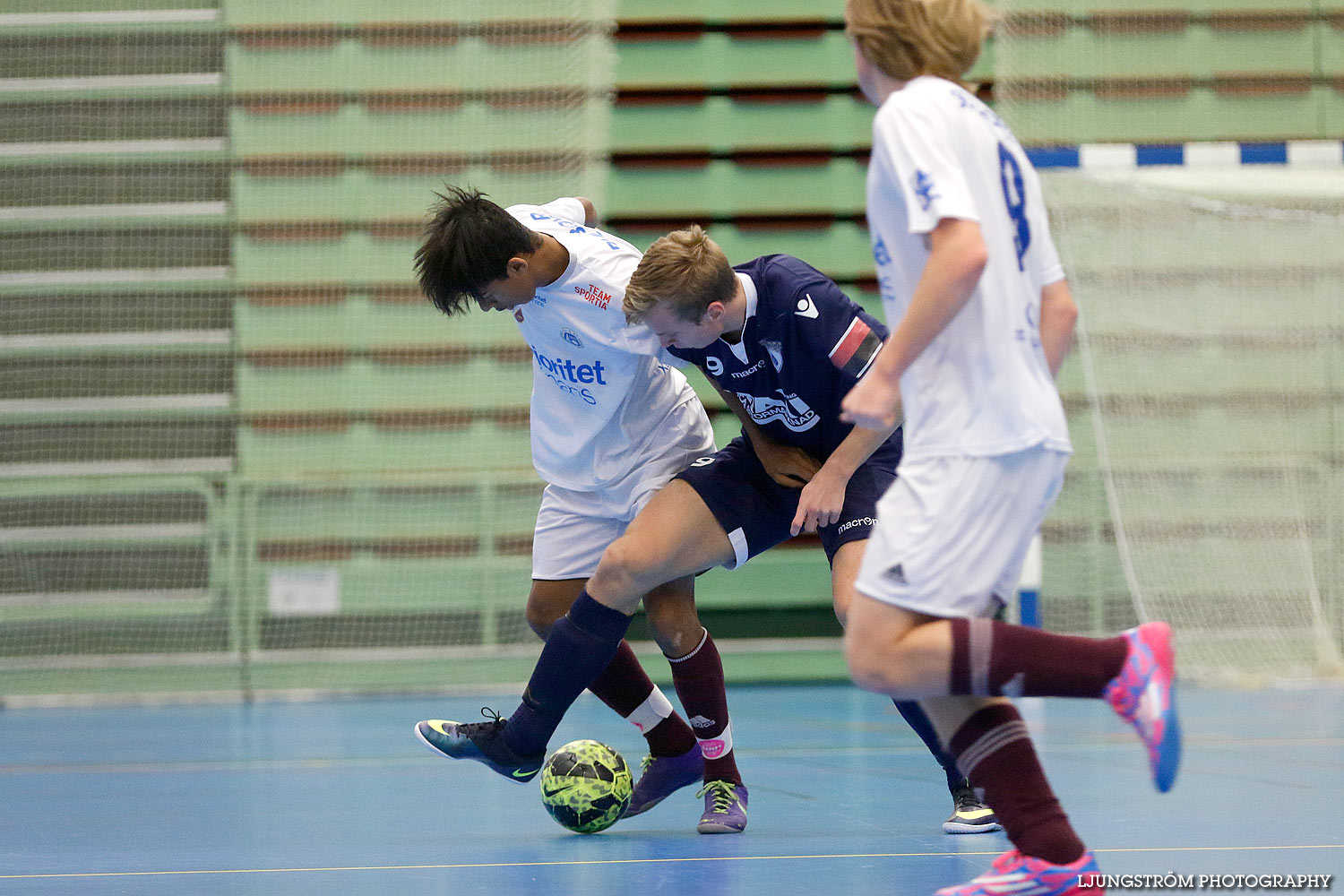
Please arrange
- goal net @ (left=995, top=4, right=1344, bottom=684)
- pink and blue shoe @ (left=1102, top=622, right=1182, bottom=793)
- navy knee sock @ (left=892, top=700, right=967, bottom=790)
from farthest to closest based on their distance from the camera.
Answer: goal net @ (left=995, top=4, right=1344, bottom=684) → navy knee sock @ (left=892, top=700, right=967, bottom=790) → pink and blue shoe @ (left=1102, top=622, right=1182, bottom=793)

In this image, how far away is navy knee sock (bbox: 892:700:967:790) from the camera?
9.48 feet

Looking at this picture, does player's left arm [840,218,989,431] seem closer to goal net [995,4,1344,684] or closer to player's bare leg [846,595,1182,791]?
player's bare leg [846,595,1182,791]

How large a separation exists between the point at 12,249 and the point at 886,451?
5882mm

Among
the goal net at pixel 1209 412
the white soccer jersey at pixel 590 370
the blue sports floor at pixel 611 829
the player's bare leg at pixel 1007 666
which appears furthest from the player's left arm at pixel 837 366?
the goal net at pixel 1209 412

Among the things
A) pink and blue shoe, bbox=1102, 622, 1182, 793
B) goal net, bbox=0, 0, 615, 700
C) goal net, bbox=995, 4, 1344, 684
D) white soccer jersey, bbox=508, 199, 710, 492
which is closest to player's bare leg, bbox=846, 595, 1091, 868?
pink and blue shoe, bbox=1102, 622, 1182, 793

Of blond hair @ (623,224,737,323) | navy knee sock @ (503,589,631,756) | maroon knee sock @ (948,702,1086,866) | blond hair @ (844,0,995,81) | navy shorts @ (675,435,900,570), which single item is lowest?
navy knee sock @ (503,589,631,756)


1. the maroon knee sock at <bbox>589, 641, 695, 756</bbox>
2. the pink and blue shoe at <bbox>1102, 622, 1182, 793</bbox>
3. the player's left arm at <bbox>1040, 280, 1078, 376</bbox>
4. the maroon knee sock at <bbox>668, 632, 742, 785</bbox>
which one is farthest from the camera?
the maroon knee sock at <bbox>589, 641, 695, 756</bbox>

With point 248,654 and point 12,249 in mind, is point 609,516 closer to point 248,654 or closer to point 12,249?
point 248,654

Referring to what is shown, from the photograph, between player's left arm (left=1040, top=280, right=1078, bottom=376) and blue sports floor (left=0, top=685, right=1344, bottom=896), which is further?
blue sports floor (left=0, top=685, right=1344, bottom=896)

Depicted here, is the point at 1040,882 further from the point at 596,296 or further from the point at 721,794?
the point at 596,296

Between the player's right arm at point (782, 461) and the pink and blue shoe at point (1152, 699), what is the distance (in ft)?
3.76

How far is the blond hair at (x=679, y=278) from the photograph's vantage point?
2938mm

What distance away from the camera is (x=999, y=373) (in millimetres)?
2064

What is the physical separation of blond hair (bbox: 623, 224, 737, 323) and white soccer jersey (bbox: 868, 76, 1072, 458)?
822 millimetres
